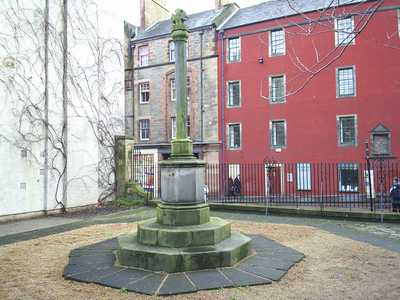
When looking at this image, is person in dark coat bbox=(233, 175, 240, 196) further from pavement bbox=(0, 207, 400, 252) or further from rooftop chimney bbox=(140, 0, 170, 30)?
rooftop chimney bbox=(140, 0, 170, 30)

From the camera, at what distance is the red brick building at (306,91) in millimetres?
22781

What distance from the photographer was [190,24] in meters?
30.1

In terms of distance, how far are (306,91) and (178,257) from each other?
70.8 ft

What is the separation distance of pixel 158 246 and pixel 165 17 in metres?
32.9

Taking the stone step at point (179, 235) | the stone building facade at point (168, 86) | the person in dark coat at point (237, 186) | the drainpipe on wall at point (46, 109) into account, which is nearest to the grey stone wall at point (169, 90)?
the stone building facade at point (168, 86)

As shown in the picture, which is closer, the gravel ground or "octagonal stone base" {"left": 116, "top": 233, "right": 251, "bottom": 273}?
"octagonal stone base" {"left": 116, "top": 233, "right": 251, "bottom": 273}

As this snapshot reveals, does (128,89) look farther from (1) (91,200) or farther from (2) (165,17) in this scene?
(1) (91,200)

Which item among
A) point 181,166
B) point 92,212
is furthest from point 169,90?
point 181,166

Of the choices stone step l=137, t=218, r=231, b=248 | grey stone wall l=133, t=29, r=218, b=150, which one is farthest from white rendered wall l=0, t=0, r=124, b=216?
grey stone wall l=133, t=29, r=218, b=150

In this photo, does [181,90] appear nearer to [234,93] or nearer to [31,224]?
[31,224]

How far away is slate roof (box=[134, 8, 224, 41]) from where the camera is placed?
29.3 meters

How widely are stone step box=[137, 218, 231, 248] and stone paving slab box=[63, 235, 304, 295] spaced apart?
0.56m

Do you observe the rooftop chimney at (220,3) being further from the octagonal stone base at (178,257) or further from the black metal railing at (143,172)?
the octagonal stone base at (178,257)

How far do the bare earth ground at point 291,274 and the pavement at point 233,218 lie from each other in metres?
0.70
